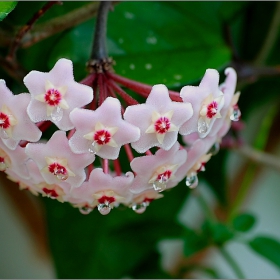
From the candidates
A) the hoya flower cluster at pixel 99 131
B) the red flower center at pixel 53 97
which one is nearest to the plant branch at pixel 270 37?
the hoya flower cluster at pixel 99 131

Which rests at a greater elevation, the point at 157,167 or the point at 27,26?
the point at 27,26

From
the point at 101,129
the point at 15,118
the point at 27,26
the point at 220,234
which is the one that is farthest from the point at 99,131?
the point at 220,234

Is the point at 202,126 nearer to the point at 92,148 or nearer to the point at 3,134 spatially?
the point at 92,148

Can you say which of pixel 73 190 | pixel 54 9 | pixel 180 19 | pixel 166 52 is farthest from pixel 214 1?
pixel 73 190

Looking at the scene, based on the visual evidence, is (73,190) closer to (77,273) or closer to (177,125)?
(177,125)

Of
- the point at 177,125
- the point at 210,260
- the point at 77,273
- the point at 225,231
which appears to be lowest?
the point at 210,260

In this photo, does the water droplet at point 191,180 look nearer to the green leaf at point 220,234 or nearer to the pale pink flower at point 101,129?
the pale pink flower at point 101,129

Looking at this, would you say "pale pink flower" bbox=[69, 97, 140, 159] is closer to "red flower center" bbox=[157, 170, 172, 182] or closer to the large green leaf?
"red flower center" bbox=[157, 170, 172, 182]

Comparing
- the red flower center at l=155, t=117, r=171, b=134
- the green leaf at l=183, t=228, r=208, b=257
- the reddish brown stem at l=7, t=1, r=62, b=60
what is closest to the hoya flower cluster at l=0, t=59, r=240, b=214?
the red flower center at l=155, t=117, r=171, b=134
